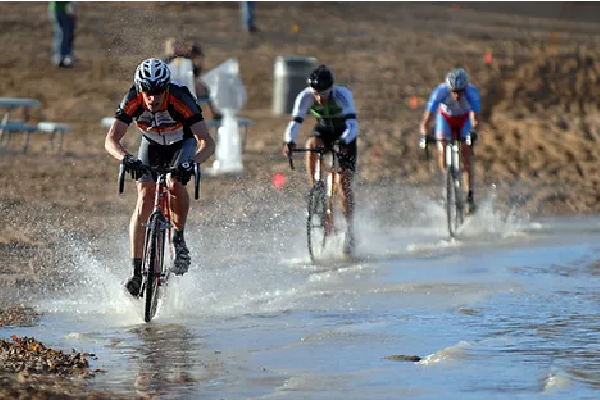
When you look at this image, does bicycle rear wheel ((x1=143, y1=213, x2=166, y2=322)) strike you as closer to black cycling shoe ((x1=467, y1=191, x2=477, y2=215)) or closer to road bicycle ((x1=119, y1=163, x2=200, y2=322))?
road bicycle ((x1=119, y1=163, x2=200, y2=322))

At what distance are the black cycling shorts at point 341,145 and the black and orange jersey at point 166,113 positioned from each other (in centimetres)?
418

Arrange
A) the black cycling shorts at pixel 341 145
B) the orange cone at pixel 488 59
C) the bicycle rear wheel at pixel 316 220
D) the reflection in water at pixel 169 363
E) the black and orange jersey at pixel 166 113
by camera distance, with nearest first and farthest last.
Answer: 1. the reflection in water at pixel 169 363
2. the black and orange jersey at pixel 166 113
3. the bicycle rear wheel at pixel 316 220
4. the black cycling shorts at pixel 341 145
5. the orange cone at pixel 488 59

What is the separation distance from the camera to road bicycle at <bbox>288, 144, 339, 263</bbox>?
15836 mm

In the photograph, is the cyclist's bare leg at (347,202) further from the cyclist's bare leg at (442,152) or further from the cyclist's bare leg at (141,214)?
the cyclist's bare leg at (141,214)

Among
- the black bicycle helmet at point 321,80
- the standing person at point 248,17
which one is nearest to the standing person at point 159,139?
the black bicycle helmet at point 321,80

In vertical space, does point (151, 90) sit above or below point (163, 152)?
above

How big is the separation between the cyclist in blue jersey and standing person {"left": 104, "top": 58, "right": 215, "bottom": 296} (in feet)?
21.8

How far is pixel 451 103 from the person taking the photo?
18781 millimetres

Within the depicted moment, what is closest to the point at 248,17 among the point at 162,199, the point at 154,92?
the point at 162,199

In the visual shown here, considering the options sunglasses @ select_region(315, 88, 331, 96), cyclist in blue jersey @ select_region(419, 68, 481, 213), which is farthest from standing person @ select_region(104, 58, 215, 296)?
cyclist in blue jersey @ select_region(419, 68, 481, 213)

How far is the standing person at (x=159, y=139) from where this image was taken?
1142 cm

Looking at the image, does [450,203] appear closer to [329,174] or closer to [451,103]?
[451,103]

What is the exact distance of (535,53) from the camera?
36.4m

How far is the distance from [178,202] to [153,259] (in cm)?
58
